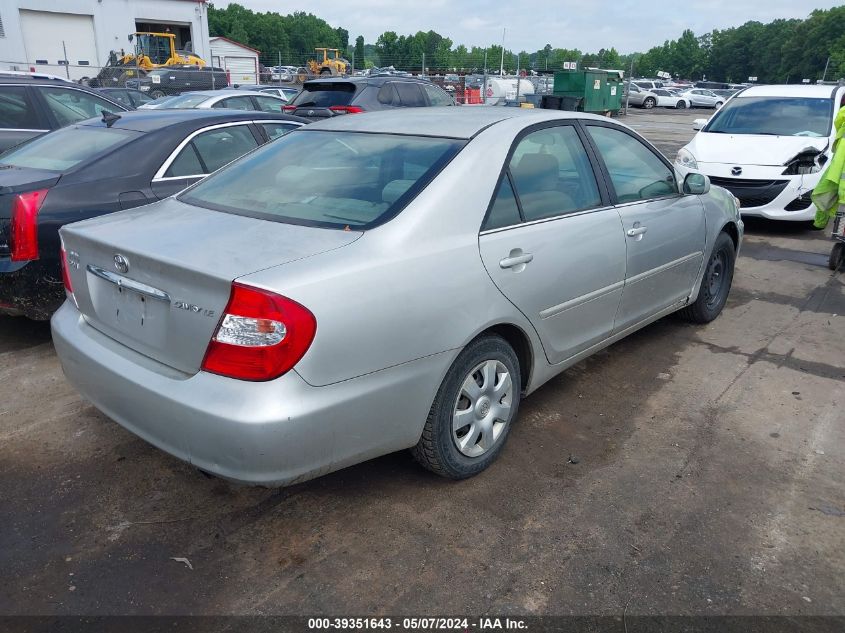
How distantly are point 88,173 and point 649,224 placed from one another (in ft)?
11.8

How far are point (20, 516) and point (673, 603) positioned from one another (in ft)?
8.57

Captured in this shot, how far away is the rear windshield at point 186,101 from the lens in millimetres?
11874

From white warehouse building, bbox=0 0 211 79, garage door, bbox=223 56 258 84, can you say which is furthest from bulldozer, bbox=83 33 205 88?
garage door, bbox=223 56 258 84

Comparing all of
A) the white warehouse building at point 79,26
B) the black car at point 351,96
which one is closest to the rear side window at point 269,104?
the black car at point 351,96

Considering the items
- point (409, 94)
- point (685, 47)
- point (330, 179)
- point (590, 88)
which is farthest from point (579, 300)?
point (685, 47)

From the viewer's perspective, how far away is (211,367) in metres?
2.39

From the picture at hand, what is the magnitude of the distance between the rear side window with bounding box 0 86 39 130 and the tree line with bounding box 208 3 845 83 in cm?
6017

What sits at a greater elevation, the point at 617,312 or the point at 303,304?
the point at 303,304

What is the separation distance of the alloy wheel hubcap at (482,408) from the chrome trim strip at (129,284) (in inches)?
49.7

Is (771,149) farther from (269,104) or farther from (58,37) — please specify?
(58,37)

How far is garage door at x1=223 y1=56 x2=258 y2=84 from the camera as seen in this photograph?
35941 mm

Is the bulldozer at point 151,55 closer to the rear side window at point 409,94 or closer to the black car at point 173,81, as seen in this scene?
the black car at point 173,81

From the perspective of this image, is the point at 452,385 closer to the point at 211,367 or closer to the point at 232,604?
the point at 211,367

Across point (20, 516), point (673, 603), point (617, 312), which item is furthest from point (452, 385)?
point (20, 516)
